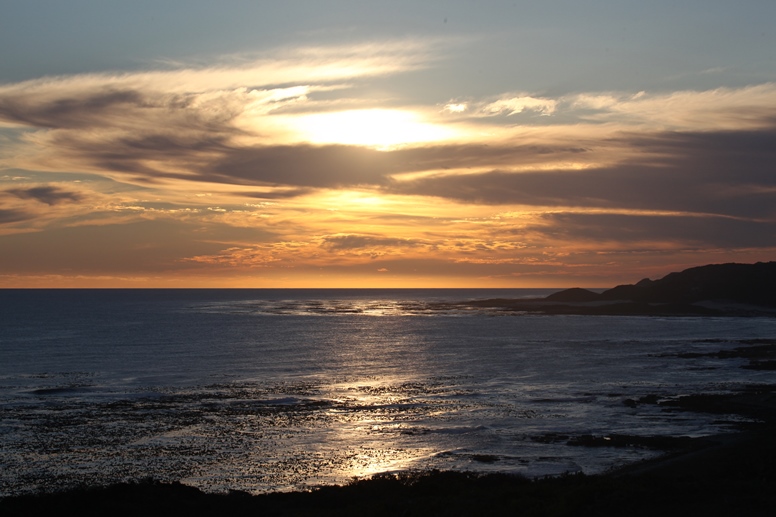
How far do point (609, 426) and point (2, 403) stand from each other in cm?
3723

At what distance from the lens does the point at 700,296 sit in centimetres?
17300

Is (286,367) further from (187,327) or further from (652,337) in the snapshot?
(187,327)

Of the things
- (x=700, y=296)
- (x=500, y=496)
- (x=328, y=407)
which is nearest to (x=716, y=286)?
(x=700, y=296)

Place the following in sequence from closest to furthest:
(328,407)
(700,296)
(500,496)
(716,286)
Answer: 1. (500,496)
2. (328,407)
3. (700,296)
4. (716,286)

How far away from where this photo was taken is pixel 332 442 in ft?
114

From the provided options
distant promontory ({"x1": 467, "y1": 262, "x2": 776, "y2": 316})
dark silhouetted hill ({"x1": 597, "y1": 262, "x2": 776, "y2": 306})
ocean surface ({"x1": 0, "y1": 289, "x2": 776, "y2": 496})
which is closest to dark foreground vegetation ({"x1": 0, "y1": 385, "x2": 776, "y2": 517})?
ocean surface ({"x1": 0, "y1": 289, "x2": 776, "y2": 496})

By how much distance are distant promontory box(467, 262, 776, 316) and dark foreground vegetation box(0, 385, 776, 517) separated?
5352 inches

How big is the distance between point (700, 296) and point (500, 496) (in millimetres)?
166522

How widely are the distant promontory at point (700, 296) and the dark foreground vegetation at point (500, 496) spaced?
446 feet

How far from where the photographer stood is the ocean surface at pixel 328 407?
30359 mm

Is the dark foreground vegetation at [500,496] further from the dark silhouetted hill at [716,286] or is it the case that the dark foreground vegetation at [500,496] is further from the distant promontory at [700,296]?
the dark silhouetted hill at [716,286]

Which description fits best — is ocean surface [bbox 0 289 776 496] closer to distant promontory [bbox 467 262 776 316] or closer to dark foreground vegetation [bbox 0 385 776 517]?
dark foreground vegetation [bbox 0 385 776 517]

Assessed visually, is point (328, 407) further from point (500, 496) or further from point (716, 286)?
point (716, 286)

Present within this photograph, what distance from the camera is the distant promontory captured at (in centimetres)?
15930
